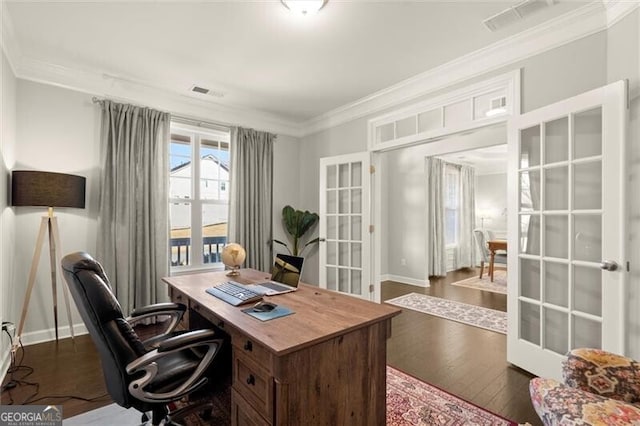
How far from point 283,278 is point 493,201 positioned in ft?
25.9

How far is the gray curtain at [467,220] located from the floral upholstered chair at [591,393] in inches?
249

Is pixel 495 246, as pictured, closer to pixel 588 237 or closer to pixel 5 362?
pixel 588 237

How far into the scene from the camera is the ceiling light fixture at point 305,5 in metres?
2.06

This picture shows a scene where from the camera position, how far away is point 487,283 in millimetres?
5809

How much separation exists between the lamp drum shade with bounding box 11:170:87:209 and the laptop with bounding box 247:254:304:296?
6.42 feet

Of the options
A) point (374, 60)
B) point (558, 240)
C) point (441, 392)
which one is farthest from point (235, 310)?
point (374, 60)

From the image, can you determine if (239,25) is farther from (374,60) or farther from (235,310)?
(235,310)

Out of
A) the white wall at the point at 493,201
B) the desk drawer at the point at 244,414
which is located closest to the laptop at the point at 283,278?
the desk drawer at the point at 244,414

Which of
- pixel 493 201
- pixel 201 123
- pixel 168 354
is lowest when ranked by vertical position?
pixel 168 354

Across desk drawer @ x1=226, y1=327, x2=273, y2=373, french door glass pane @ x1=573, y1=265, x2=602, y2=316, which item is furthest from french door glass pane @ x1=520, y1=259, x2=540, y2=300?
desk drawer @ x1=226, y1=327, x2=273, y2=373

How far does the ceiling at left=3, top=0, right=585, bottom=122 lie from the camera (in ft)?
7.36

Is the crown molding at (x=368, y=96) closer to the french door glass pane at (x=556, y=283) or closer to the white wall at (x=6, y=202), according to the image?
the white wall at (x=6, y=202)

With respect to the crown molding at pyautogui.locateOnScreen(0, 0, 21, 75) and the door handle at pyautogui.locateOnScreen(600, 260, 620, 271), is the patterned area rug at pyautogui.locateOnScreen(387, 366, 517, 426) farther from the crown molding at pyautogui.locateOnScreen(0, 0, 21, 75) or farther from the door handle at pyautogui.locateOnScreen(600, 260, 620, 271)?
the crown molding at pyautogui.locateOnScreen(0, 0, 21, 75)

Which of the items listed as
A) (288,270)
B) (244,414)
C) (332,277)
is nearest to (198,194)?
(332,277)
